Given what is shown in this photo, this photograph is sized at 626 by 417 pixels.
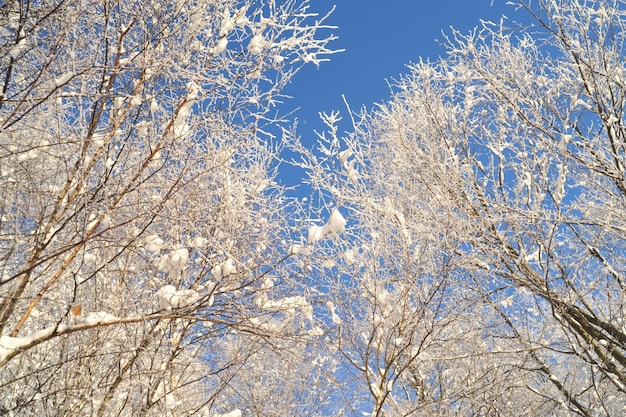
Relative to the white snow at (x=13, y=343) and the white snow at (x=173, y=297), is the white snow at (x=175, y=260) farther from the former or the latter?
the white snow at (x=13, y=343)

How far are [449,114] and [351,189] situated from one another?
142 centimetres

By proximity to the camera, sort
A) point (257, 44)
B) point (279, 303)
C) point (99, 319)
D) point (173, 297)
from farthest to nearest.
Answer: point (279, 303) < point (257, 44) < point (173, 297) < point (99, 319)

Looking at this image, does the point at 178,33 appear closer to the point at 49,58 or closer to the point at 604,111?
the point at 49,58

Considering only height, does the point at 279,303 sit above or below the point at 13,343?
above

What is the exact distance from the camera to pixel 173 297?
7.91ft

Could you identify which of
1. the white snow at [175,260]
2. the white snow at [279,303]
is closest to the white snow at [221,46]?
the white snow at [175,260]

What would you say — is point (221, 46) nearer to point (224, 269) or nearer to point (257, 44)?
point (257, 44)

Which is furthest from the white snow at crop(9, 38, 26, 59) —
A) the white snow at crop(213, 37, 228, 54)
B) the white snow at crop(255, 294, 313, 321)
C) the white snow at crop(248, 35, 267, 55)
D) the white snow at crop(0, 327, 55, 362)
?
the white snow at crop(255, 294, 313, 321)

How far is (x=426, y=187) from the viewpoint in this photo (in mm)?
4484

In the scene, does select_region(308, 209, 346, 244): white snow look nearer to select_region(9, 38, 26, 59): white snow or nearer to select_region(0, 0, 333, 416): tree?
select_region(0, 0, 333, 416): tree

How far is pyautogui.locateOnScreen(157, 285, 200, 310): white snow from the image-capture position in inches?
94.0

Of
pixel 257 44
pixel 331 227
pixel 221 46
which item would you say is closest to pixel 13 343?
pixel 331 227

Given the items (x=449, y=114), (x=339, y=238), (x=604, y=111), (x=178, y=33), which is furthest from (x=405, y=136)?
(x=178, y=33)

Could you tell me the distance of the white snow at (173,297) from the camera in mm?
2387
